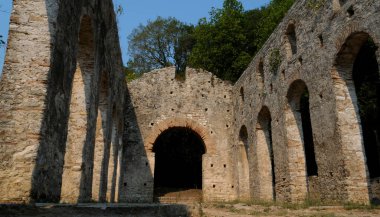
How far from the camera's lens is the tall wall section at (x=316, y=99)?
300 inches

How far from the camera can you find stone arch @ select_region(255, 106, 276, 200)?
38.9 feet

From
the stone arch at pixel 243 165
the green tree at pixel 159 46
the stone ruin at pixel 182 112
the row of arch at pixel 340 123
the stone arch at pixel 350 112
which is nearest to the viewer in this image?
the stone ruin at pixel 182 112

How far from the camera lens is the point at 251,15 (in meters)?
24.2

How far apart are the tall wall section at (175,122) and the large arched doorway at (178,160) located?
4.90m

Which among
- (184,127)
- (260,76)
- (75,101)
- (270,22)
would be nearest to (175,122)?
(184,127)

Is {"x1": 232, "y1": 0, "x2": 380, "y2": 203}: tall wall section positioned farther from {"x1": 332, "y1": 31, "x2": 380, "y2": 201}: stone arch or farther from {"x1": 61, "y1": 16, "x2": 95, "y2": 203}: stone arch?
{"x1": 61, "y1": 16, "x2": 95, "y2": 203}: stone arch

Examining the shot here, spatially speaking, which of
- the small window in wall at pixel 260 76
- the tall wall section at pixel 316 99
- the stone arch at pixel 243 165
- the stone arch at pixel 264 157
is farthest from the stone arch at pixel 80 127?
the stone arch at pixel 243 165

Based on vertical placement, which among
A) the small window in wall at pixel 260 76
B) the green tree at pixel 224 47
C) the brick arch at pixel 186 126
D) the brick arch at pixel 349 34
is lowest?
the brick arch at pixel 186 126

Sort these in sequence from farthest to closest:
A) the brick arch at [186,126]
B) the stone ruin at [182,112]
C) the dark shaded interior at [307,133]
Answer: the dark shaded interior at [307,133] → the brick arch at [186,126] → the stone ruin at [182,112]

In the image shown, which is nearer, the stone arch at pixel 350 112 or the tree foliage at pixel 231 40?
the stone arch at pixel 350 112

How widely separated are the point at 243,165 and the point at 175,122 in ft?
11.0

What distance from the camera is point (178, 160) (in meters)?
21.0

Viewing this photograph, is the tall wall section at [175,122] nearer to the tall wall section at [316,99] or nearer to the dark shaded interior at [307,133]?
the tall wall section at [316,99]

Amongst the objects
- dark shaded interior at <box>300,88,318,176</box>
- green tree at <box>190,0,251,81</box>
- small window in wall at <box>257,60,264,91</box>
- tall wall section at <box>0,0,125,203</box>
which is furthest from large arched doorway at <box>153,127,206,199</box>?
tall wall section at <box>0,0,125,203</box>
